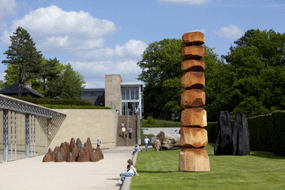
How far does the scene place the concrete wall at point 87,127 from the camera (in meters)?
37.6

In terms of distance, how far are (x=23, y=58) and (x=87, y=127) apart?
22.9m

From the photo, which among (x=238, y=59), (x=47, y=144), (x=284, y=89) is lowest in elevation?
(x=47, y=144)

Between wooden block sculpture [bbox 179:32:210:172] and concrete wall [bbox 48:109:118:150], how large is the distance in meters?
25.1

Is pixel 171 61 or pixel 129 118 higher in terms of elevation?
pixel 171 61

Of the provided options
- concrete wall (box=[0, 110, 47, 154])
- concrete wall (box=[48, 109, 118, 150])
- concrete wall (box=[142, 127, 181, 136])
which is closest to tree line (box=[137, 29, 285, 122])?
concrete wall (box=[142, 127, 181, 136])

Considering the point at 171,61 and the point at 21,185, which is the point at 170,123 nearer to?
the point at 171,61

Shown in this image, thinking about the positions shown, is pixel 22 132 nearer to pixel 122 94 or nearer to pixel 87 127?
pixel 87 127

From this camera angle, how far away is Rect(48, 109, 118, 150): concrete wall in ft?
123

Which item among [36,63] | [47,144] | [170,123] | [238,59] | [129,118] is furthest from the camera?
[36,63]

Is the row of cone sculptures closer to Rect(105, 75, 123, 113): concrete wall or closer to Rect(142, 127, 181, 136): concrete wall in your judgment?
Rect(142, 127, 181, 136): concrete wall

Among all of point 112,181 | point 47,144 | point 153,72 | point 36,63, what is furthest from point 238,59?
point 112,181

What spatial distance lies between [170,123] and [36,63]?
2319 centimetres

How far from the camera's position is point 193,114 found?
13875mm

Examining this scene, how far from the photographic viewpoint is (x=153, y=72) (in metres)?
60.8
